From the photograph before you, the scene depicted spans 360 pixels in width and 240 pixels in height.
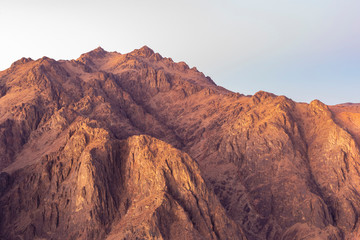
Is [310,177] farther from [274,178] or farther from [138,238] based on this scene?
[138,238]

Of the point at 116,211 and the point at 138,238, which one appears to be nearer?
the point at 138,238

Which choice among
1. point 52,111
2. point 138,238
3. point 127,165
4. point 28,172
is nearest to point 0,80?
point 52,111

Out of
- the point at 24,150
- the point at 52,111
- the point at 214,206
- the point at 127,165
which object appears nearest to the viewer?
the point at 214,206

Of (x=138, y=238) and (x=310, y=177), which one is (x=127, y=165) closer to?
(x=138, y=238)

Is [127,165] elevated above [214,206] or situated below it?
above

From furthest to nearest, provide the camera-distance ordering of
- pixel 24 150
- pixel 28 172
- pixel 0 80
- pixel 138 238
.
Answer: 1. pixel 0 80
2. pixel 24 150
3. pixel 28 172
4. pixel 138 238

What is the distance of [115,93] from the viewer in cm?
18388

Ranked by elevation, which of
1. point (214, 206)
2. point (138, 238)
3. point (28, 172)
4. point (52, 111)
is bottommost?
point (138, 238)

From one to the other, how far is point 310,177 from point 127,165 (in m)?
57.9

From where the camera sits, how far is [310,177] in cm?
12169

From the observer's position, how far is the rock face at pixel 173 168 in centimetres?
9550

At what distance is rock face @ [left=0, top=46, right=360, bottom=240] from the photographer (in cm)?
9550

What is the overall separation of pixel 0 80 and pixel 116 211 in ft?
382

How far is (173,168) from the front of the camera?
100812 millimetres
